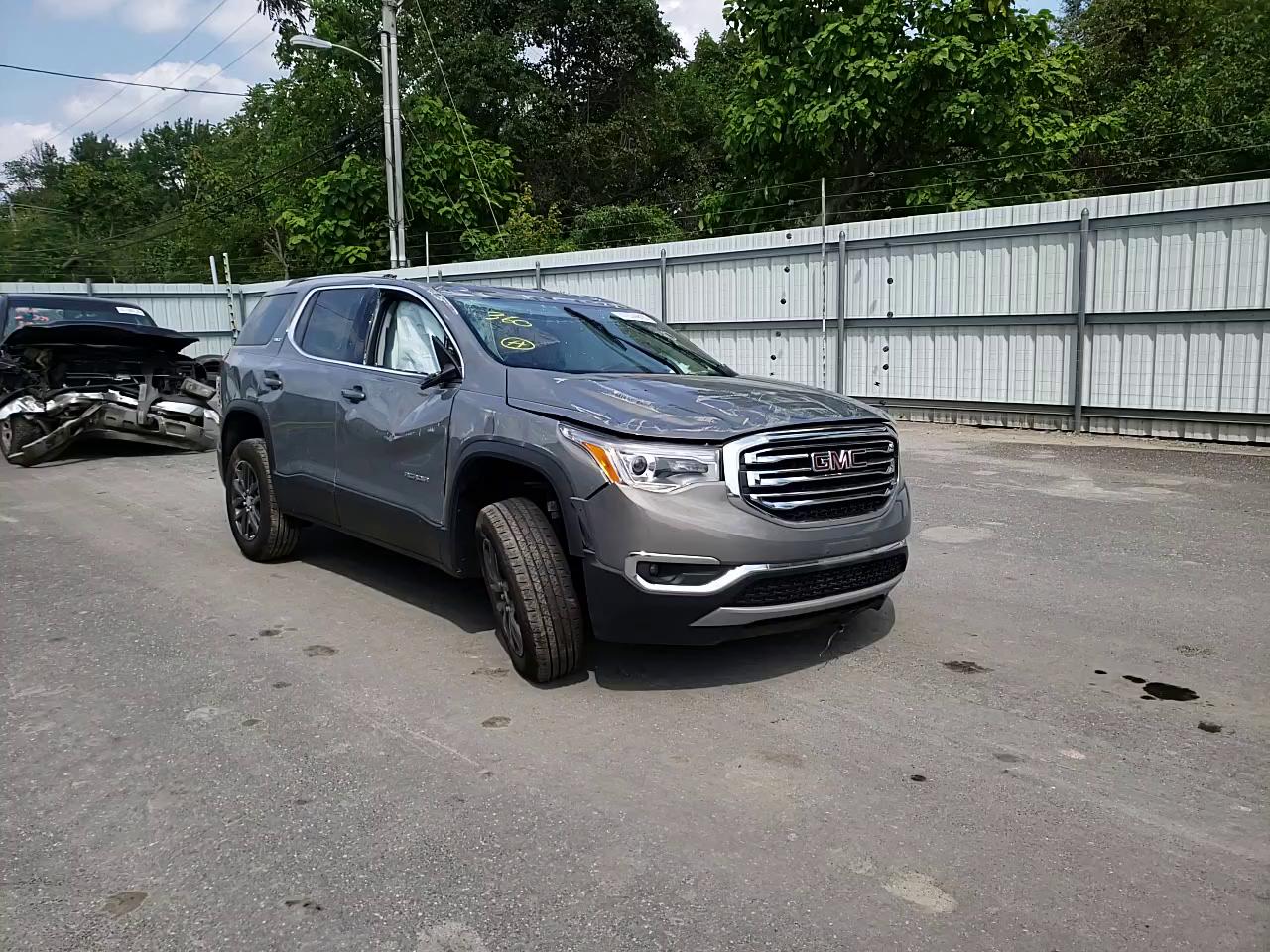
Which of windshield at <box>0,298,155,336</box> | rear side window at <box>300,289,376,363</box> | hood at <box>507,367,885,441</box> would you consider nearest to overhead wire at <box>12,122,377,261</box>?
windshield at <box>0,298,155,336</box>

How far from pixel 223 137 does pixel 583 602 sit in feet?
233

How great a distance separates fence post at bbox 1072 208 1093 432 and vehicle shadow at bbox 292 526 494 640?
8.72 meters

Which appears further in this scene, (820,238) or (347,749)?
(820,238)

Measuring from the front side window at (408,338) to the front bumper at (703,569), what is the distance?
5.23 feet

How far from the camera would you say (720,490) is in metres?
4.01

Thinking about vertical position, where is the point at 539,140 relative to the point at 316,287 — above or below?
above

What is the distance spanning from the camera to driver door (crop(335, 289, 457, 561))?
4.94 metres

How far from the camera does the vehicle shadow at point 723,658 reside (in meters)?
4.49

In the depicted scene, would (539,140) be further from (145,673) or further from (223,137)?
(223,137)

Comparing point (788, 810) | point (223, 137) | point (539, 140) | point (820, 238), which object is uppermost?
point (223, 137)

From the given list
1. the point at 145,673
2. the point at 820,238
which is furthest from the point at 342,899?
the point at 820,238

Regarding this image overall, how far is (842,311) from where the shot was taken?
14.3 m

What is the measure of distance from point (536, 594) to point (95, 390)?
30.7 feet

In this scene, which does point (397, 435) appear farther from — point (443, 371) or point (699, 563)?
point (699, 563)
